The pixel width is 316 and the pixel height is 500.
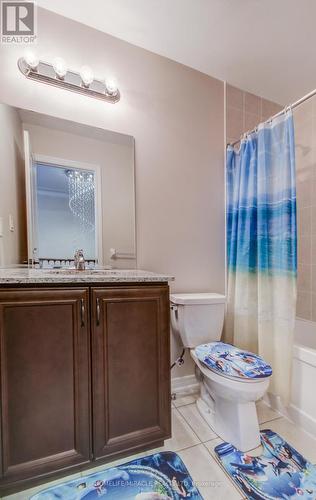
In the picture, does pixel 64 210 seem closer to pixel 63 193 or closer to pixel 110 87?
pixel 63 193

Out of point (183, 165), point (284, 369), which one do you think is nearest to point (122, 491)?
point (284, 369)

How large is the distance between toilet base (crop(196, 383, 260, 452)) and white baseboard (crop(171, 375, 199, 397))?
0.37 metres

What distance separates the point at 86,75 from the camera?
1.44m

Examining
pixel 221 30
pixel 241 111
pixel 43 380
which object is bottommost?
pixel 43 380

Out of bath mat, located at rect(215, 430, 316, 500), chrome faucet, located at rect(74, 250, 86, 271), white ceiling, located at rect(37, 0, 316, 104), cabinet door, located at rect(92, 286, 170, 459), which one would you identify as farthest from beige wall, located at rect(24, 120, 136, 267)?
bath mat, located at rect(215, 430, 316, 500)

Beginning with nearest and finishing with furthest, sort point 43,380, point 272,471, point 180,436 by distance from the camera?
point 43,380 → point 272,471 → point 180,436

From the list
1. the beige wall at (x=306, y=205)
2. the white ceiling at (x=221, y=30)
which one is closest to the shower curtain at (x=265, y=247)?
the white ceiling at (x=221, y=30)

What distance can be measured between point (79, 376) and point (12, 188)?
3.68 ft

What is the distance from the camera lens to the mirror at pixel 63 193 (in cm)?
137

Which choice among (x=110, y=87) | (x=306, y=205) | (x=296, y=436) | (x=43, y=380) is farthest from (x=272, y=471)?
(x=110, y=87)

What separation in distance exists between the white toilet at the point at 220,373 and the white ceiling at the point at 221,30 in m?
1.79

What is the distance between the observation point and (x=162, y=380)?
1213mm

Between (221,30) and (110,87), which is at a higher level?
(221,30)

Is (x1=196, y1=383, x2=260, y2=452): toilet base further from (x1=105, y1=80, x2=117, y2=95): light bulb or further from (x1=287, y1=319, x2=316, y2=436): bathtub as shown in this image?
(x1=105, y1=80, x2=117, y2=95): light bulb
